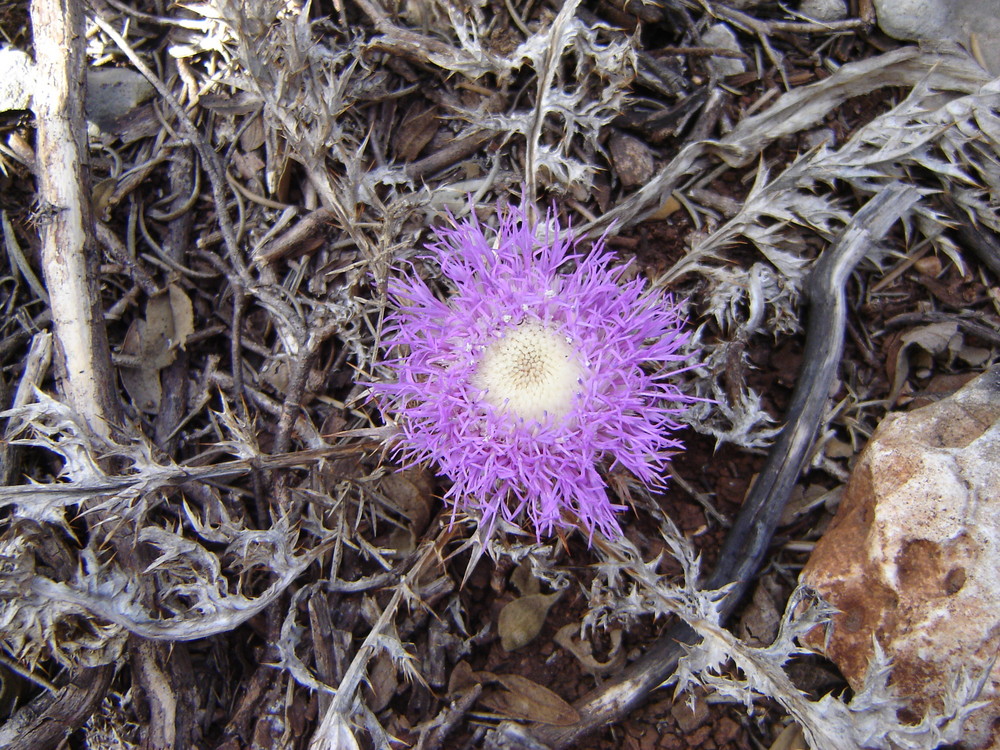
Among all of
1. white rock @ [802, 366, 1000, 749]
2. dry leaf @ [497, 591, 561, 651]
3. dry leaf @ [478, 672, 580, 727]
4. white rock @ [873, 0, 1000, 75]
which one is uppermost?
white rock @ [873, 0, 1000, 75]

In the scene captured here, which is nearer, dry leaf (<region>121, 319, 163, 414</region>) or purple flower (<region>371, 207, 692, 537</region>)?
purple flower (<region>371, 207, 692, 537</region>)

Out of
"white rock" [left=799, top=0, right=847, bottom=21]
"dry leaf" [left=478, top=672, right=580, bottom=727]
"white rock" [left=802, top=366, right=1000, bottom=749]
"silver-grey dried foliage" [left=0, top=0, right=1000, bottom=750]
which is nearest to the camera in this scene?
"white rock" [left=802, top=366, right=1000, bottom=749]

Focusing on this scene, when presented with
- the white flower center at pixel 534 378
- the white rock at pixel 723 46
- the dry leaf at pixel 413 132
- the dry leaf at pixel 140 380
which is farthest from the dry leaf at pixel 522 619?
the white rock at pixel 723 46

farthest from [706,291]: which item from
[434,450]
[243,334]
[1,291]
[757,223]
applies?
[1,291]

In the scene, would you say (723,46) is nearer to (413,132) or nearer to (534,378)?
(413,132)

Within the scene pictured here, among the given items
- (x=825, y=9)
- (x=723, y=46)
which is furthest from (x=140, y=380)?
(x=825, y=9)

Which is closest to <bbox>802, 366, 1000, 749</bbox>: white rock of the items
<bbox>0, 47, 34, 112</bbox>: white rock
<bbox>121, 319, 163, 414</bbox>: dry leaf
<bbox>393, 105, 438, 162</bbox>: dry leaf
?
<bbox>393, 105, 438, 162</bbox>: dry leaf

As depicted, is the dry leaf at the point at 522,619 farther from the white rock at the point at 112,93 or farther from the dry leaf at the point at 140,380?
the white rock at the point at 112,93

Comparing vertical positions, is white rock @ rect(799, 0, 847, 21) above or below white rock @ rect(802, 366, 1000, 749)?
above

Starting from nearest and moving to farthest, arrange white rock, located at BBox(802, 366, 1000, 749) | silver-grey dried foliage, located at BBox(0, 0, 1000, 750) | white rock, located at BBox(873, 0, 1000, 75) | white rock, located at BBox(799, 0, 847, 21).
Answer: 1. white rock, located at BBox(802, 366, 1000, 749)
2. silver-grey dried foliage, located at BBox(0, 0, 1000, 750)
3. white rock, located at BBox(873, 0, 1000, 75)
4. white rock, located at BBox(799, 0, 847, 21)

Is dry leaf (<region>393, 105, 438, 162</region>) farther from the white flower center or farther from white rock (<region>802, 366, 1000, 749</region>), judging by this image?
white rock (<region>802, 366, 1000, 749</region>)
